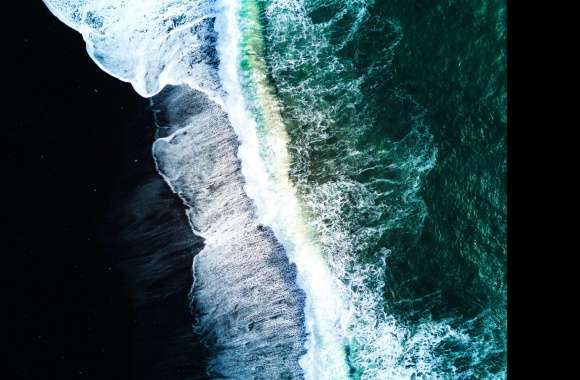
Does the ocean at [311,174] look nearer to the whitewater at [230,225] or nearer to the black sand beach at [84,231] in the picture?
the whitewater at [230,225]

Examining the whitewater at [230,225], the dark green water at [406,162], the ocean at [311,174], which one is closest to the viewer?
the dark green water at [406,162]

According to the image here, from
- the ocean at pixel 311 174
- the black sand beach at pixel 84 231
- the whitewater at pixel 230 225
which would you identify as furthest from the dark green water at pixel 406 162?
the black sand beach at pixel 84 231

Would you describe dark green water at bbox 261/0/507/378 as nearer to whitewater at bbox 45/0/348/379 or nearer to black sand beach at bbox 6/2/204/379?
whitewater at bbox 45/0/348/379

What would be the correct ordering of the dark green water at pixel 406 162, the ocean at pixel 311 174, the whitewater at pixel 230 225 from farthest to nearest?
the whitewater at pixel 230 225 < the ocean at pixel 311 174 < the dark green water at pixel 406 162


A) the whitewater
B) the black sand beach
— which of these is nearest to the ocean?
the whitewater
